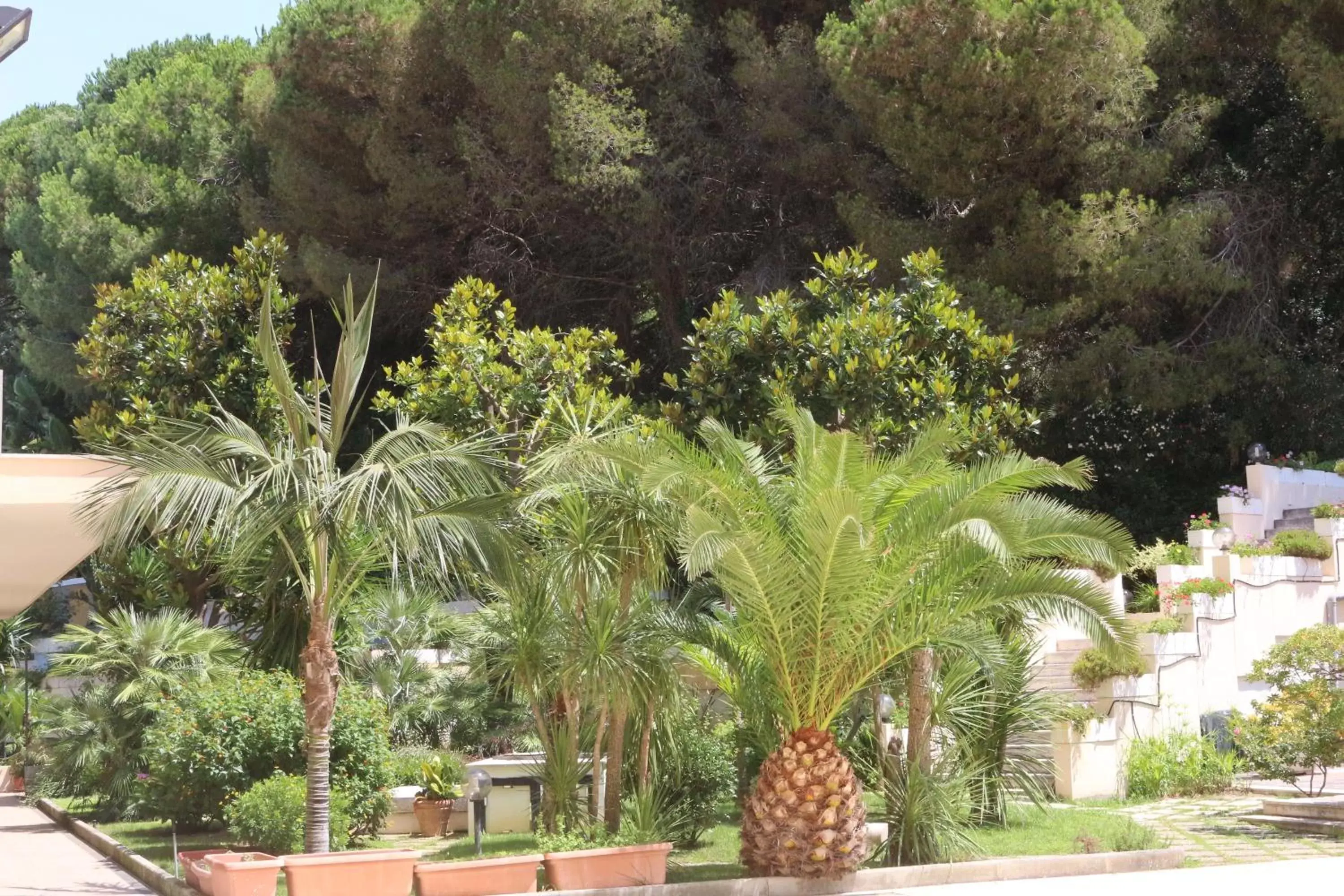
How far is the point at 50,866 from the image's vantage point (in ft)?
44.7

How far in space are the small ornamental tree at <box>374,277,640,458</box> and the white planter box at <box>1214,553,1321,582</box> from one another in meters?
7.46

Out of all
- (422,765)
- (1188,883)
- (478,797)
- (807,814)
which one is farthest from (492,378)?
(1188,883)

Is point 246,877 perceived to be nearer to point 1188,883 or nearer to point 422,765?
point 422,765

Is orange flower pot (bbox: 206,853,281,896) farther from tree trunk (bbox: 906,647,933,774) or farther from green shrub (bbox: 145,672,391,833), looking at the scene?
tree trunk (bbox: 906,647,933,774)

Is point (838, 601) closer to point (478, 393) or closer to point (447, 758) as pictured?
point (447, 758)

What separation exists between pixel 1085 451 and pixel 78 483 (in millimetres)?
17077

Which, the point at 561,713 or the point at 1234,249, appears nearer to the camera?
the point at 561,713

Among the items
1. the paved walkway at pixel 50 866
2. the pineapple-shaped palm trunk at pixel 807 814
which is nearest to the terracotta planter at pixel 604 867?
the pineapple-shaped palm trunk at pixel 807 814

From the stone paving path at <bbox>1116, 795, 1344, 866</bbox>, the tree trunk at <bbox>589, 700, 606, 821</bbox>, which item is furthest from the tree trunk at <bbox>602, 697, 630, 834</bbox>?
the stone paving path at <bbox>1116, 795, 1344, 866</bbox>

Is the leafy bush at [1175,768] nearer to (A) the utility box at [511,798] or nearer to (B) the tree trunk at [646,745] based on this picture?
(A) the utility box at [511,798]

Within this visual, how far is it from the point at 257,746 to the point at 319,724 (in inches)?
121

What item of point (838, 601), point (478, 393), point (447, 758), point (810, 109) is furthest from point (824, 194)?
A: point (838, 601)

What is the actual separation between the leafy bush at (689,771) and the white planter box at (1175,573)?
Result: 6.97m

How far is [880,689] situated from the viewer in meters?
12.3
